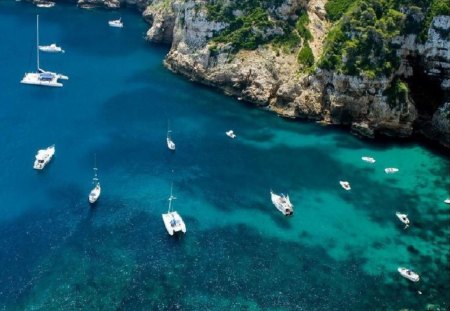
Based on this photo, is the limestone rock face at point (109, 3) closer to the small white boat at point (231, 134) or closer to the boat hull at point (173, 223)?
the small white boat at point (231, 134)

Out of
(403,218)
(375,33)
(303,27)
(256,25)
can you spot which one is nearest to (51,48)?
(256,25)

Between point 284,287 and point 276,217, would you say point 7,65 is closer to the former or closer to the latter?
point 276,217

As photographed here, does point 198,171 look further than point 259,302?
Yes

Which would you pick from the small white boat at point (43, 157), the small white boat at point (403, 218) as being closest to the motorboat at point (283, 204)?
the small white boat at point (403, 218)

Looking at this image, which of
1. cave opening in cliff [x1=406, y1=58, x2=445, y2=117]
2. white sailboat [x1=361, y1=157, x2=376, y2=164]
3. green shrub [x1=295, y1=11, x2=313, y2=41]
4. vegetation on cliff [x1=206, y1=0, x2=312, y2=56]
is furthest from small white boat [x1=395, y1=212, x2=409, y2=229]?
green shrub [x1=295, y1=11, x2=313, y2=41]

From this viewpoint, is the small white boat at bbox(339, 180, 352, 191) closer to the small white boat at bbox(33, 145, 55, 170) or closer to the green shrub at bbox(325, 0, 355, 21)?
the green shrub at bbox(325, 0, 355, 21)

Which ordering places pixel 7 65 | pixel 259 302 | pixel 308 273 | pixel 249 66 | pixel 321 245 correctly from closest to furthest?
pixel 259 302 < pixel 308 273 < pixel 321 245 < pixel 249 66 < pixel 7 65

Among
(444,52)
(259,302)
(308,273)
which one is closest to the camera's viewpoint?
(259,302)

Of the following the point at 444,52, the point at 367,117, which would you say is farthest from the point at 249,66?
the point at 444,52
